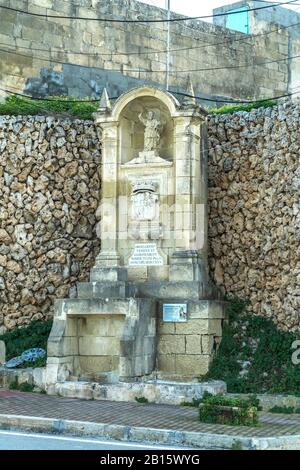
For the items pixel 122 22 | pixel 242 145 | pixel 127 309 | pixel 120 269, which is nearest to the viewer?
pixel 127 309

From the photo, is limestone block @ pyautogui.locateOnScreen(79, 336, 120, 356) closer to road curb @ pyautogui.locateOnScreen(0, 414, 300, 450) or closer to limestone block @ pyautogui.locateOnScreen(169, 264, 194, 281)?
limestone block @ pyautogui.locateOnScreen(169, 264, 194, 281)

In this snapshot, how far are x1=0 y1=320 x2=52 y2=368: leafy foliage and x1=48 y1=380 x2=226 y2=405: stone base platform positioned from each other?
2410 mm

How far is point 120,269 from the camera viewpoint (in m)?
15.3

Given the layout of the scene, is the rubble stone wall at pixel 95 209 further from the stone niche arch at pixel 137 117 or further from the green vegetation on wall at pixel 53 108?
the stone niche arch at pixel 137 117

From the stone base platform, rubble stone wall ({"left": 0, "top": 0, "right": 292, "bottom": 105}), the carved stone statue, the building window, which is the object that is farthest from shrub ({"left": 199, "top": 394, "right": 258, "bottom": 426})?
the building window

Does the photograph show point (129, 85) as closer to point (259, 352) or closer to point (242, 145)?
point (242, 145)

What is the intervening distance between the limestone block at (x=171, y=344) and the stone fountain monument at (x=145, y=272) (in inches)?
0.7

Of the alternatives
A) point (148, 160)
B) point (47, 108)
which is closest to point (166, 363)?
point (148, 160)

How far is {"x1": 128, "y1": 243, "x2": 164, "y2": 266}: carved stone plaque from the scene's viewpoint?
50.9 feet

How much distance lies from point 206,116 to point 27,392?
655 cm

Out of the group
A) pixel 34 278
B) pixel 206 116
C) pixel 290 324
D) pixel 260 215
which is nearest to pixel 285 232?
pixel 260 215

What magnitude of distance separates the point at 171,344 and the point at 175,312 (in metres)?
0.61

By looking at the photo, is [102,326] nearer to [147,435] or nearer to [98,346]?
[98,346]

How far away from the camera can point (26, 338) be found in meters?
16.6
